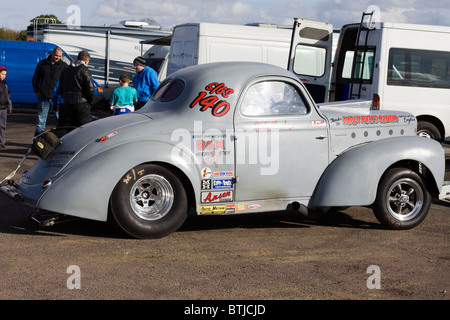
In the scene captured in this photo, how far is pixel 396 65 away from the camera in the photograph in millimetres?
14500

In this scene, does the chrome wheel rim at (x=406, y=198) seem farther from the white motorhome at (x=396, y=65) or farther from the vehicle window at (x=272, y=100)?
the white motorhome at (x=396, y=65)

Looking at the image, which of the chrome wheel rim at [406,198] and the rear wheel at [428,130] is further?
the rear wheel at [428,130]

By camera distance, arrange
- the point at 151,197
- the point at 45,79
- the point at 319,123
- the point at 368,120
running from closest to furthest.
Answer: the point at 151,197, the point at 319,123, the point at 368,120, the point at 45,79

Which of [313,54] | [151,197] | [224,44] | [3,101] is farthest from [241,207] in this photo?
[224,44]

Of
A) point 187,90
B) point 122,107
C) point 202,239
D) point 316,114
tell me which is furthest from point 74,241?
point 122,107

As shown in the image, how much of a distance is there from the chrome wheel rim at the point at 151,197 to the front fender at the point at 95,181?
23cm

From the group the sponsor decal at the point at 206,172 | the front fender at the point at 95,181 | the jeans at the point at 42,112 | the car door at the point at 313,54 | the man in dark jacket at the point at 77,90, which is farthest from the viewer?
the car door at the point at 313,54

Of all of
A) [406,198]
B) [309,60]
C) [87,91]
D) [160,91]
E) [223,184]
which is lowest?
[406,198]

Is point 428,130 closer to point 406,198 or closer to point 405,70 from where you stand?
point 405,70

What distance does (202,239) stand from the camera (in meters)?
7.06

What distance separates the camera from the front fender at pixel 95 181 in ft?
21.7

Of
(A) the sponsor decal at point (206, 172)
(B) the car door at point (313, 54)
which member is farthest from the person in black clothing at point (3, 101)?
(A) the sponsor decal at point (206, 172)

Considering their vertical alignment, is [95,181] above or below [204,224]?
above

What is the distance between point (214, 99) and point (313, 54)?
877 centimetres
